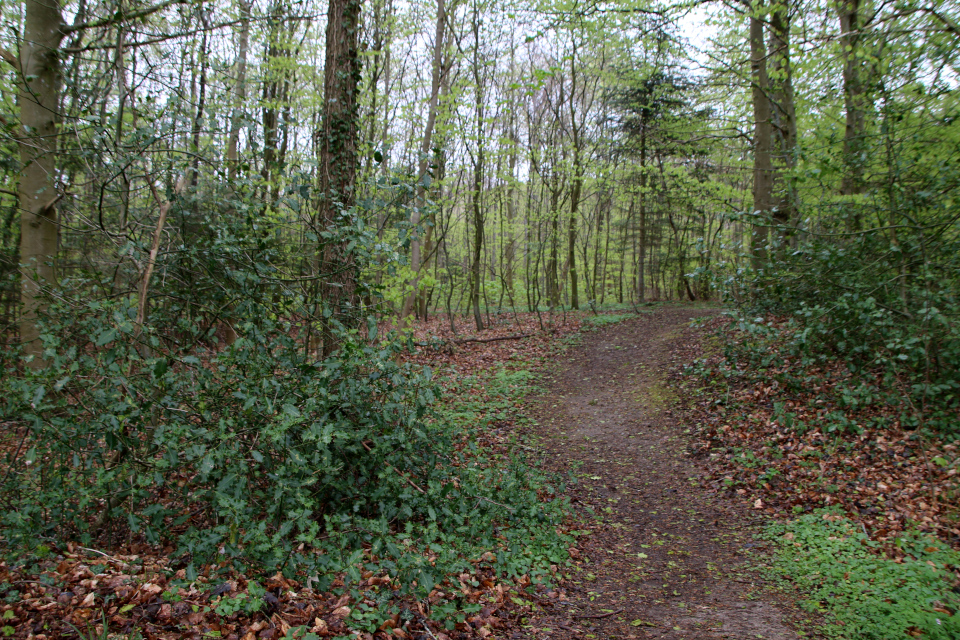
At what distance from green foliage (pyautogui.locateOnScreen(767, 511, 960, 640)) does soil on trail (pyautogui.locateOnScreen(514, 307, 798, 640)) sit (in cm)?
30

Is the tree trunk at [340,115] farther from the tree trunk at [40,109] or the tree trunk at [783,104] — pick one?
the tree trunk at [783,104]

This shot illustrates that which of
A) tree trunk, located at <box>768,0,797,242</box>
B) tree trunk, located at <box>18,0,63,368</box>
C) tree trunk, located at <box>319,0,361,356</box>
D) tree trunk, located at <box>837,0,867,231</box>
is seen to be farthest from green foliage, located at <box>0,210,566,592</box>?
tree trunk, located at <box>768,0,797,242</box>

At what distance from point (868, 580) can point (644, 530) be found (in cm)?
183

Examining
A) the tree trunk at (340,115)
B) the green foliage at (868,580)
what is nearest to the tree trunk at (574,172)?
the tree trunk at (340,115)

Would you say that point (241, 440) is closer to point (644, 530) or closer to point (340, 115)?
point (340, 115)

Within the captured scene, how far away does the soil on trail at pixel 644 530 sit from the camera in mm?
3557

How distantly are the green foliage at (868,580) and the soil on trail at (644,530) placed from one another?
302mm

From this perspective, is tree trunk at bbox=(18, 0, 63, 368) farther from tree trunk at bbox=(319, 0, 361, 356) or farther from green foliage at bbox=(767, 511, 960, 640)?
green foliage at bbox=(767, 511, 960, 640)

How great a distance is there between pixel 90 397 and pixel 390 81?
1750 cm

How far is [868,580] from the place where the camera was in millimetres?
3730

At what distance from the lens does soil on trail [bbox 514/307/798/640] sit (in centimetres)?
356

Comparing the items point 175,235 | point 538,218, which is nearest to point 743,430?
point 175,235

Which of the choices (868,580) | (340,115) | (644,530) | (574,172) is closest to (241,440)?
(340,115)

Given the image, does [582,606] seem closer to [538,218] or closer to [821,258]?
[821,258]
